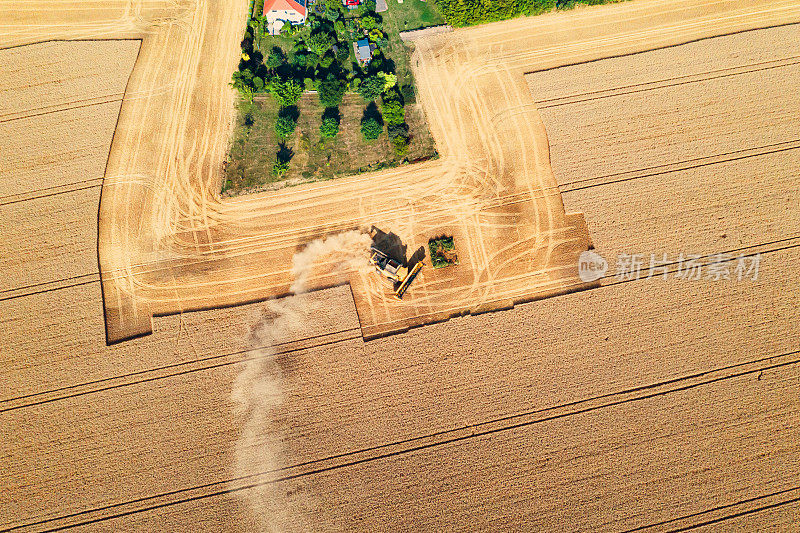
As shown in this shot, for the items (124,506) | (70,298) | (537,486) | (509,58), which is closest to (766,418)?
(537,486)

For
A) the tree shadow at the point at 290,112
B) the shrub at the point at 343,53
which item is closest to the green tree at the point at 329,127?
the tree shadow at the point at 290,112

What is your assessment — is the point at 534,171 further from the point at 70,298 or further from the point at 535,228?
the point at 70,298

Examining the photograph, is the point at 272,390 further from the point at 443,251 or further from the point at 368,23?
the point at 368,23

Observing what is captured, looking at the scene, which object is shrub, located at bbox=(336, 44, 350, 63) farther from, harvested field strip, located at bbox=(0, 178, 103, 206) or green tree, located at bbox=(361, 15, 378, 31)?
harvested field strip, located at bbox=(0, 178, 103, 206)

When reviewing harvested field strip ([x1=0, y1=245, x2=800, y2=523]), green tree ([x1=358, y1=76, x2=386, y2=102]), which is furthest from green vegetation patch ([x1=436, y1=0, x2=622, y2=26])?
harvested field strip ([x1=0, y1=245, x2=800, y2=523])

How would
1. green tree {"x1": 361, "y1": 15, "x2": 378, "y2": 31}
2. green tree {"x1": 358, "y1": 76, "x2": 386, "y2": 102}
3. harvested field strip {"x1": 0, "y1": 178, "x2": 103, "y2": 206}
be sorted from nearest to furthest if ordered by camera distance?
1. harvested field strip {"x1": 0, "y1": 178, "x2": 103, "y2": 206}
2. green tree {"x1": 358, "y1": 76, "x2": 386, "y2": 102}
3. green tree {"x1": 361, "y1": 15, "x2": 378, "y2": 31}
